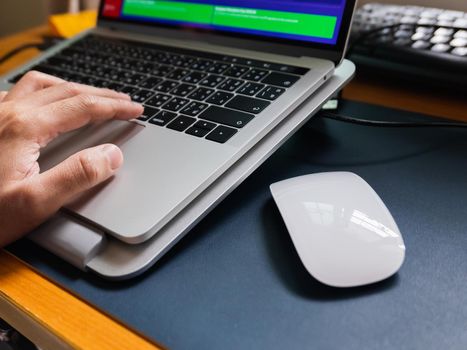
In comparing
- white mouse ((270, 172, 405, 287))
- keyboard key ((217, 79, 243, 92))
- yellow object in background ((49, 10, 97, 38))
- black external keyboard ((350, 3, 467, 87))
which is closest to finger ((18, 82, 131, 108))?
keyboard key ((217, 79, 243, 92))

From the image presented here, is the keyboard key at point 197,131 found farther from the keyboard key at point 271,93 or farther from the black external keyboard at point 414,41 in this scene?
the black external keyboard at point 414,41

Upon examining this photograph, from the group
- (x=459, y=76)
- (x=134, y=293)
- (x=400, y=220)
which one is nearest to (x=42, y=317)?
(x=134, y=293)

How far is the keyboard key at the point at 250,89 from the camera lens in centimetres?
44

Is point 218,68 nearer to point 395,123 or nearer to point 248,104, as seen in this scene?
point 248,104

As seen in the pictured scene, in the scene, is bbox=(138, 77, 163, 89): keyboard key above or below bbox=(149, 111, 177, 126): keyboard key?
above

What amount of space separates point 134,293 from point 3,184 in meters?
0.14

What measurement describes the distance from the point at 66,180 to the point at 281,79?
23cm

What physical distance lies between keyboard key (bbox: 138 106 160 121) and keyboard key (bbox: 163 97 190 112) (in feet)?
0.04

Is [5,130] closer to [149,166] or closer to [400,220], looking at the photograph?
[149,166]

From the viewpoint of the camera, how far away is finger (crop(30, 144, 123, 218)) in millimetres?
337

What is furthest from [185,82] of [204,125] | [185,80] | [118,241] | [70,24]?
[70,24]

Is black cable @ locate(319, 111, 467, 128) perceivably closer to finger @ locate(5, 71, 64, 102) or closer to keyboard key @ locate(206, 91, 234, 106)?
keyboard key @ locate(206, 91, 234, 106)

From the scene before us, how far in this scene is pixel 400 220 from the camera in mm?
363

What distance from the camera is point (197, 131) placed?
0.40m
